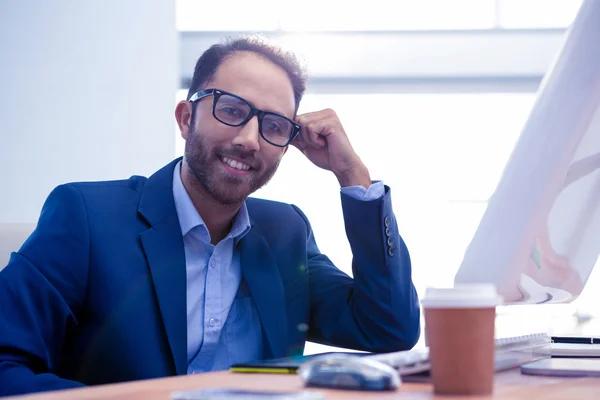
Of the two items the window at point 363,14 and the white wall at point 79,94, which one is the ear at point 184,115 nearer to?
the white wall at point 79,94

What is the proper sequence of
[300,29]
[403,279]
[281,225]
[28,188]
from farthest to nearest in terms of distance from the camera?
[300,29] → [28,188] → [281,225] → [403,279]

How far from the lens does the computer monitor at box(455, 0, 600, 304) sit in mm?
722

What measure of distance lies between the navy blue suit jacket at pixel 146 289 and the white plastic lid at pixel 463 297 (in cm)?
57

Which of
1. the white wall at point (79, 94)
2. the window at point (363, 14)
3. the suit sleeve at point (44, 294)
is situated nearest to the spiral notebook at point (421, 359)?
the suit sleeve at point (44, 294)

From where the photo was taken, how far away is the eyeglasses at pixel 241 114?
151 centimetres

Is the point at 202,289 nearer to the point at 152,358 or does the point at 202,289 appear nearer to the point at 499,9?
the point at 152,358

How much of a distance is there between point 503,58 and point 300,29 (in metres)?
1.24

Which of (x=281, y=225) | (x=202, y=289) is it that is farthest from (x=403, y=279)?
(x=202, y=289)

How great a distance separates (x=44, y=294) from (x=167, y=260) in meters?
0.24

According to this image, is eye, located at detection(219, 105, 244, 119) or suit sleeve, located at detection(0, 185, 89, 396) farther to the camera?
eye, located at detection(219, 105, 244, 119)

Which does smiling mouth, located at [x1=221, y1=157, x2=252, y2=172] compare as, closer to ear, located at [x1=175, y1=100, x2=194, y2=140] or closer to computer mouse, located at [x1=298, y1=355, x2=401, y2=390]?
ear, located at [x1=175, y1=100, x2=194, y2=140]

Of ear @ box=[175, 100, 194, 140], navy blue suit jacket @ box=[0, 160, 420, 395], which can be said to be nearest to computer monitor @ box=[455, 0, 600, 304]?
navy blue suit jacket @ box=[0, 160, 420, 395]

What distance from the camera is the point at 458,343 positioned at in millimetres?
600

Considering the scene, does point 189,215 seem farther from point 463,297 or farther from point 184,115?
point 463,297
